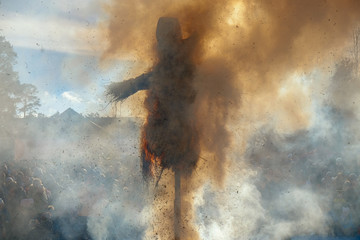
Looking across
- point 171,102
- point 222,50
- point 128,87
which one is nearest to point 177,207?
point 171,102

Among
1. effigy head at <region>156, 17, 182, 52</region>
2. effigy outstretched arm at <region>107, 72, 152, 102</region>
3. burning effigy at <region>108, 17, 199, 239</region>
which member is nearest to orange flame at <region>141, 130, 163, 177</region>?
burning effigy at <region>108, 17, 199, 239</region>

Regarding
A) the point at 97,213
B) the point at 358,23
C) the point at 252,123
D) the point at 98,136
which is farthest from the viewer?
the point at 98,136

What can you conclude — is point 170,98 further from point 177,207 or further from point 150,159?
point 177,207

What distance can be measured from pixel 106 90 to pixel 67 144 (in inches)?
222

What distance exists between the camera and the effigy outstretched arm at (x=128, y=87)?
19.4ft

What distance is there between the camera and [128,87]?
598 cm

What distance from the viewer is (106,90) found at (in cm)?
616

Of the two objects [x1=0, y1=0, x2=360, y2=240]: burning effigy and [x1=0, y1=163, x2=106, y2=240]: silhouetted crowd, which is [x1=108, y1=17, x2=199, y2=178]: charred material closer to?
[x1=0, y1=0, x2=360, y2=240]: burning effigy

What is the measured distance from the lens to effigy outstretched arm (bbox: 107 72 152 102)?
5.93 m

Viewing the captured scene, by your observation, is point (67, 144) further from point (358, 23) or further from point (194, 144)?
point (358, 23)

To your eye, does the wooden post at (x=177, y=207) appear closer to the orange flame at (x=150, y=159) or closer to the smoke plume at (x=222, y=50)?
the smoke plume at (x=222, y=50)

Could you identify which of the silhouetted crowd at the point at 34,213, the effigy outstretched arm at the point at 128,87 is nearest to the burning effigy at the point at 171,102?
the effigy outstretched arm at the point at 128,87

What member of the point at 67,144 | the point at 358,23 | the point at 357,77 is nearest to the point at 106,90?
the point at 358,23

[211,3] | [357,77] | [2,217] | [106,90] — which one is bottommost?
[2,217]
